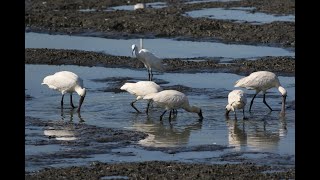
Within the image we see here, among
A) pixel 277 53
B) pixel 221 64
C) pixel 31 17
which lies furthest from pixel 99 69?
pixel 31 17

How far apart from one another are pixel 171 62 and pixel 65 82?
5033 millimetres

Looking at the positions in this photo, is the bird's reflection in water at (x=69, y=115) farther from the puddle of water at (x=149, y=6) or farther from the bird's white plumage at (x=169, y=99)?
the puddle of water at (x=149, y=6)

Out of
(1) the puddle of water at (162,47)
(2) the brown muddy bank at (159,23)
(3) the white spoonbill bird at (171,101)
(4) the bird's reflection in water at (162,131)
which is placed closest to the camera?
(4) the bird's reflection in water at (162,131)

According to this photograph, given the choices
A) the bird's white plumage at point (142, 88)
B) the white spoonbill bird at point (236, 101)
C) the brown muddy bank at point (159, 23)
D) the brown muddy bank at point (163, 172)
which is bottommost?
the brown muddy bank at point (163, 172)

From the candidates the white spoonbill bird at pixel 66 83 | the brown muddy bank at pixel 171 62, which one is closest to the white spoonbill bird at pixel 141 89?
the white spoonbill bird at pixel 66 83

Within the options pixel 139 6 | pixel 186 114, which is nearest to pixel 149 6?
pixel 139 6

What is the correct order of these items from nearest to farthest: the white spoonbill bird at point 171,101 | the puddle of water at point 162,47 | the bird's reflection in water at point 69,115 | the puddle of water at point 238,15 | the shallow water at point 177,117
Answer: the shallow water at point 177,117 < the white spoonbill bird at point 171,101 < the bird's reflection in water at point 69,115 < the puddle of water at point 162,47 < the puddle of water at point 238,15

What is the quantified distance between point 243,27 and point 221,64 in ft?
16.3

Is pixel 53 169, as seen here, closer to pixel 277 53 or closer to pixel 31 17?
pixel 277 53

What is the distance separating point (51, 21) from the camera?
93.2 ft

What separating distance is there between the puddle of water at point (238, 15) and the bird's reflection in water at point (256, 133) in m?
11.7

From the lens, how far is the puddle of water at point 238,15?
90.6 ft

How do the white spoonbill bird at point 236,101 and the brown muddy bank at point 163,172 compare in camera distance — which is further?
the white spoonbill bird at point 236,101

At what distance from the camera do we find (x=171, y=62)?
2148 cm
